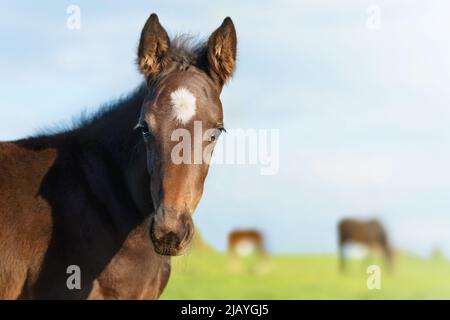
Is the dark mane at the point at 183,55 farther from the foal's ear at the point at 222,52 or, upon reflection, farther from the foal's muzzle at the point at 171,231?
the foal's muzzle at the point at 171,231

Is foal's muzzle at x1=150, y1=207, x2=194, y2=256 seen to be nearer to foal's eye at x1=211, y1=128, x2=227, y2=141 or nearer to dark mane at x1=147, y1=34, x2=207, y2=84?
foal's eye at x1=211, y1=128, x2=227, y2=141

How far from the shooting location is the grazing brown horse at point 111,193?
6.19 m

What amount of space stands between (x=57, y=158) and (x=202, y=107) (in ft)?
6.08

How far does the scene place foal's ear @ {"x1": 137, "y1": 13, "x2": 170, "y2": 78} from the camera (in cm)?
666

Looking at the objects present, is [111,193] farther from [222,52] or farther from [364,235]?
[364,235]

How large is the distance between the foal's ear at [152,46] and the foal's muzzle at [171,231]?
1645 millimetres

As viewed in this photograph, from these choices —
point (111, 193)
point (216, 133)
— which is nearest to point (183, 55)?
point (216, 133)

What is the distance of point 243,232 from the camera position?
33719 mm

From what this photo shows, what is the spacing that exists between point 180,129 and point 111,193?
1.27 m

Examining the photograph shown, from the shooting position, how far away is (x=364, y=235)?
3488cm

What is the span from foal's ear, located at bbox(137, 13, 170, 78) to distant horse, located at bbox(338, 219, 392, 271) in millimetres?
28815

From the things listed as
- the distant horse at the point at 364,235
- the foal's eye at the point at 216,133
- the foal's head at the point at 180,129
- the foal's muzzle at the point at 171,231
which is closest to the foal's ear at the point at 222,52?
the foal's head at the point at 180,129
